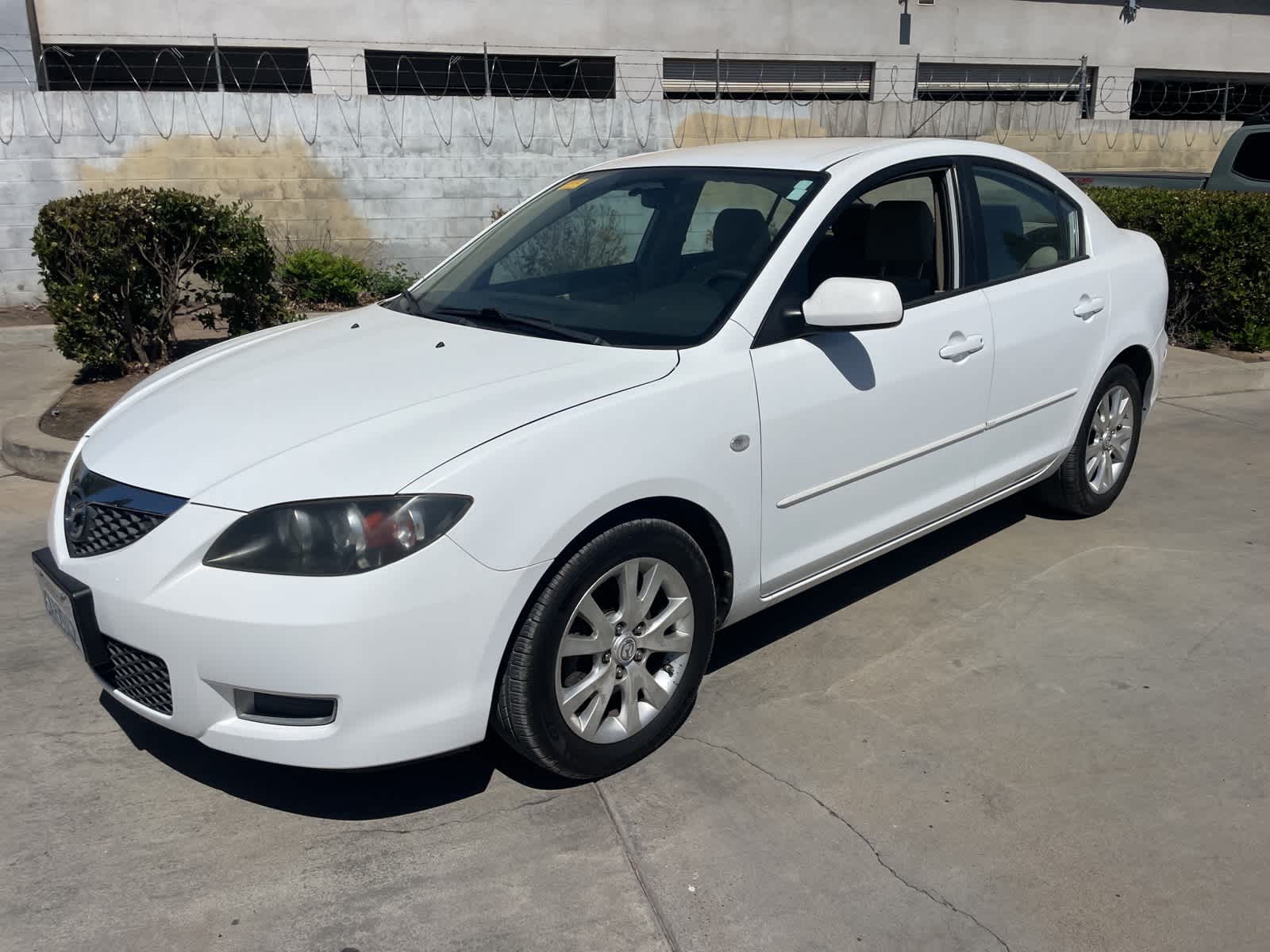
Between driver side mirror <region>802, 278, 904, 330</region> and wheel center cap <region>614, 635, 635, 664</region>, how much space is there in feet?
3.67

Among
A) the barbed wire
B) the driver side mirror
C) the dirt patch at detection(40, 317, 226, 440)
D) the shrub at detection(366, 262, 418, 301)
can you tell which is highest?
the barbed wire

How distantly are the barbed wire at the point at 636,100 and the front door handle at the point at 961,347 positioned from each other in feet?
25.3

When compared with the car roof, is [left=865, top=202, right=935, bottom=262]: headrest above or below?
below

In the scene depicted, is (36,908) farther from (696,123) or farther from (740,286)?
(696,123)

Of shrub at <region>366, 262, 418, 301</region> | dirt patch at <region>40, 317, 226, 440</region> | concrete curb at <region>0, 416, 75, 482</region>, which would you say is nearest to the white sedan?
concrete curb at <region>0, 416, 75, 482</region>

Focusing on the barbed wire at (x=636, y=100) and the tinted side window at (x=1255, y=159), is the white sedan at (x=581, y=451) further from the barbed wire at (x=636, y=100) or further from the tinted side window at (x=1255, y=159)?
the barbed wire at (x=636, y=100)

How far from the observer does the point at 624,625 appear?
323 cm

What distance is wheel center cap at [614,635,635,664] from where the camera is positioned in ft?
10.6

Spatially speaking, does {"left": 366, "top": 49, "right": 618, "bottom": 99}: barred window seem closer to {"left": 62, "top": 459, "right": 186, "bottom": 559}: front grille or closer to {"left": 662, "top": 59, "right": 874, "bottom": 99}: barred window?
{"left": 662, "top": 59, "right": 874, "bottom": 99}: barred window

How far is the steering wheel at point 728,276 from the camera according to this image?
143 inches

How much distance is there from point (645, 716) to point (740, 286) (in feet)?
4.48

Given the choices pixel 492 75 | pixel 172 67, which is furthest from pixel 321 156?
pixel 492 75

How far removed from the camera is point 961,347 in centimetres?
412

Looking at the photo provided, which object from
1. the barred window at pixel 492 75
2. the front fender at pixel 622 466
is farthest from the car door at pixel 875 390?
the barred window at pixel 492 75
